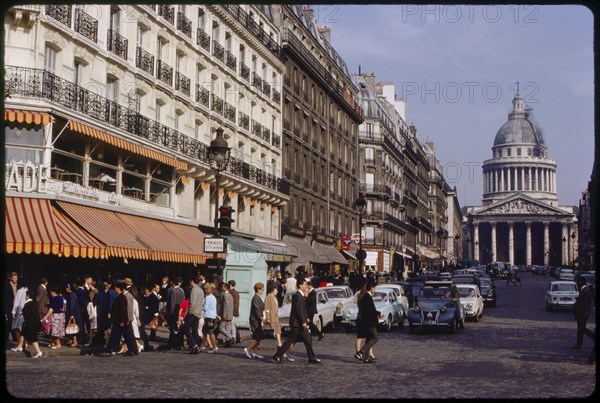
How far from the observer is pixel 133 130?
31.1 m

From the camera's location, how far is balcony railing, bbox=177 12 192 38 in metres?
35.9

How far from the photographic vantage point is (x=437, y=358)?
1883 centimetres

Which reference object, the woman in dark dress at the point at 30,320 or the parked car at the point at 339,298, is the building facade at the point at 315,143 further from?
the woman in dark dress at the point at 30,320

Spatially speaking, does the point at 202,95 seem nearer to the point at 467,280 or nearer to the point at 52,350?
the point at 467,280

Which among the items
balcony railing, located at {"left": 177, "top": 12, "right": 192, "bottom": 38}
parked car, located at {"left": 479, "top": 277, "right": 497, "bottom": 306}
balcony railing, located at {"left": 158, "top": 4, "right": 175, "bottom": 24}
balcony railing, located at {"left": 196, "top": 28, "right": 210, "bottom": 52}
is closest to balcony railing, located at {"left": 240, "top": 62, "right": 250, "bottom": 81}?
balcony railing, located at {"left": 196, "top": 28, "right": 210, "bottom": 52}

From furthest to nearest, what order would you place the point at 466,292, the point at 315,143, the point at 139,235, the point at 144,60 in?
the point at 315,143 < the point at 466,292 < the point at 144,60 < the point at 139,235

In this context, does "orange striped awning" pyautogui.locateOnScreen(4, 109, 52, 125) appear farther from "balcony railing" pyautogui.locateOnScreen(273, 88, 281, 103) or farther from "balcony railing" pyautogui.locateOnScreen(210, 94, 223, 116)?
"balcony railing" pyautogui.locateOnScreen(273, 88, 281, 103)

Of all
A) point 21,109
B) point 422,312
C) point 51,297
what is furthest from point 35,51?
point 422,312

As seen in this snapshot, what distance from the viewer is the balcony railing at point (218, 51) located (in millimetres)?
40219

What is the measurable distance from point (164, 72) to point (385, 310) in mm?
13822

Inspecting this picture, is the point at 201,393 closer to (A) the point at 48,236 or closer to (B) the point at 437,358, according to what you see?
(B) the point at 437,358

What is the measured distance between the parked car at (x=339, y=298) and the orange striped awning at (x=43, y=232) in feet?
30.2

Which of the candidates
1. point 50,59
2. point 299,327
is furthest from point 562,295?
point 50,59

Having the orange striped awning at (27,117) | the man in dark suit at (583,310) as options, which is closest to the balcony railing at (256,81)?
the orange striped awning at (27,117)
